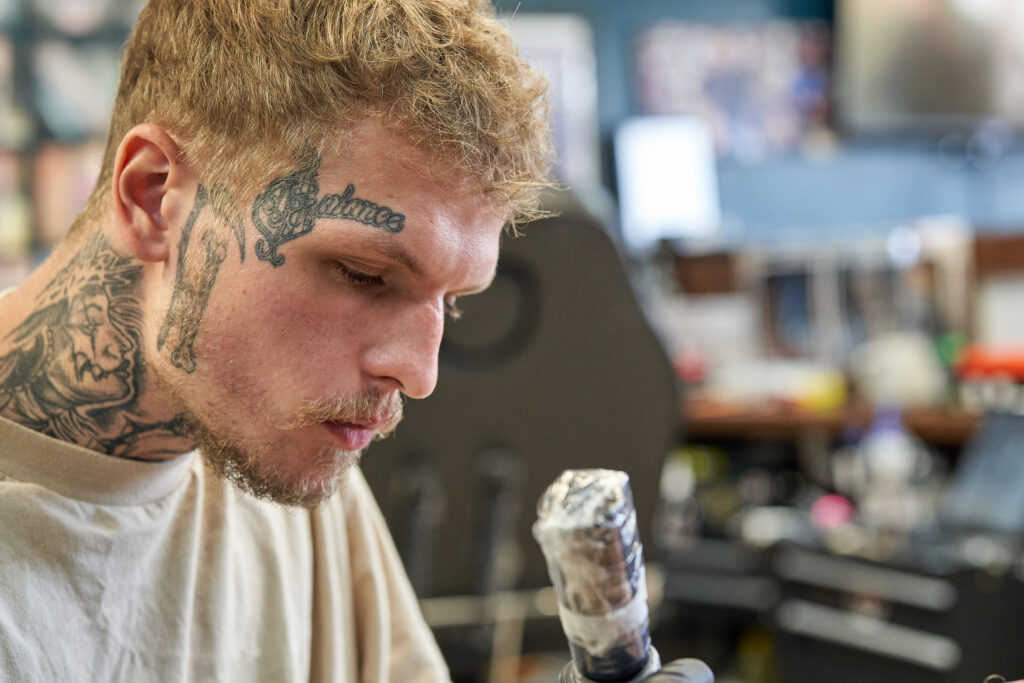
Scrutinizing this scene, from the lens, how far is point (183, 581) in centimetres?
79

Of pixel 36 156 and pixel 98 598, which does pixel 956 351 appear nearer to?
pixel 98 598

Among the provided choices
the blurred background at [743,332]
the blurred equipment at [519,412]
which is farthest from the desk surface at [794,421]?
the blurred equipment at [519,412]

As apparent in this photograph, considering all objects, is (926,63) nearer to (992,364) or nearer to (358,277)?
(992,364)

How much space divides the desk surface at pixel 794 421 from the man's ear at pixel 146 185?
5.77 feet

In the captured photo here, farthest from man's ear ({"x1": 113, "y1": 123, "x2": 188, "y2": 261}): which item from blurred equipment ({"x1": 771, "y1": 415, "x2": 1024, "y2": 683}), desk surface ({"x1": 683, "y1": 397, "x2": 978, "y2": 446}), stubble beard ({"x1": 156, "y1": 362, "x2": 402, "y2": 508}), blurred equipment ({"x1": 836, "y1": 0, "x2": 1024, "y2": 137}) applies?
blurred equipment ({"x1": 836, "y1": 0, "x2": 1024, "y2": 137})

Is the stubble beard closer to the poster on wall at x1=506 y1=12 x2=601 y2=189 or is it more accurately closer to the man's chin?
the man's chin

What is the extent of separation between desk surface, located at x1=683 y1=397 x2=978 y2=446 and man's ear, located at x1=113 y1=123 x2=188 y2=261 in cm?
176

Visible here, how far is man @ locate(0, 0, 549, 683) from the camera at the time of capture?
71 cm

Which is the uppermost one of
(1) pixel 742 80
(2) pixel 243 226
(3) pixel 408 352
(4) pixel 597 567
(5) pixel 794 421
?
(1) pixel 742 80

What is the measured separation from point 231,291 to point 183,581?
0.79ft

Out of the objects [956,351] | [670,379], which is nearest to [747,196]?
[956,351]

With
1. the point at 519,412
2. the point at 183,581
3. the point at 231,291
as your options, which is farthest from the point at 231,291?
the point at 519,412

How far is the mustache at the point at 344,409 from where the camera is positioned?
740 mm

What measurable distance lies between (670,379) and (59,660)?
80cm
